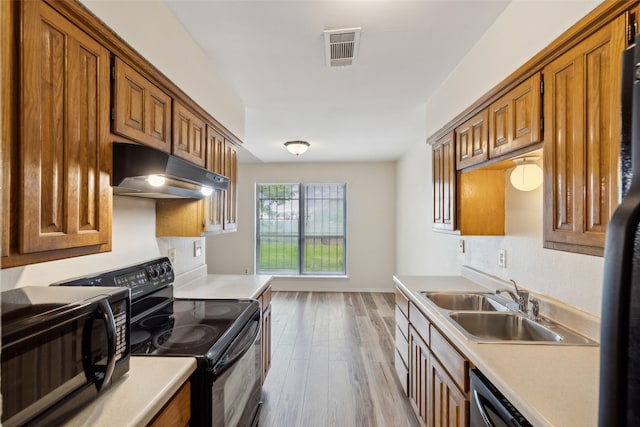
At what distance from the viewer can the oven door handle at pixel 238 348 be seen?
1307 millimetres

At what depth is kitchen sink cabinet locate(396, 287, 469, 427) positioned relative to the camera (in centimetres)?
140

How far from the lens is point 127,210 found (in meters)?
1.85

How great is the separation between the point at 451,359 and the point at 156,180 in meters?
1.67

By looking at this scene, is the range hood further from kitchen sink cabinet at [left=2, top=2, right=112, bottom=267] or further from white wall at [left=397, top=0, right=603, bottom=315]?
white wall at [left=397, top=0, right=603, bottom=315]

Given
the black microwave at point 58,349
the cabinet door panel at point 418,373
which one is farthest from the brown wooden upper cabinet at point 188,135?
the cabinet door panel at point 418,373

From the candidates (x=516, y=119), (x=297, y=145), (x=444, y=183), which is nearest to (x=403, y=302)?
(x=444, y=183)

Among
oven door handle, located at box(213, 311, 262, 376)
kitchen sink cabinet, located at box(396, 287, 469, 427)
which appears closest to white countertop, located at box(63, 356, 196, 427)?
oven door handle, located at box(213, 311, 262, 376)

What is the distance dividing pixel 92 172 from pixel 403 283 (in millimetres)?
2163

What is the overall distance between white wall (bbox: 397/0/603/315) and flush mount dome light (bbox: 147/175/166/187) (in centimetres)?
188

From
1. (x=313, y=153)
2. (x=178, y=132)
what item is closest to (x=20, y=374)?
Answer: (x=178, y=132)

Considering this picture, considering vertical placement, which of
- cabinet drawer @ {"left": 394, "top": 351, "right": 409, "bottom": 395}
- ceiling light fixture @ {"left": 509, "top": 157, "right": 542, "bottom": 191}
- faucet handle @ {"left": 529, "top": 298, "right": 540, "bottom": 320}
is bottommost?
cabinet drawer @ {"left": 394, "top": 351, "right": 409, "bottom": 395}

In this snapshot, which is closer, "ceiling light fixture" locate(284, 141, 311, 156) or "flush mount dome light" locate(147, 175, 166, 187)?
"flush mount dome light" locate(147, 175, 166, 187)

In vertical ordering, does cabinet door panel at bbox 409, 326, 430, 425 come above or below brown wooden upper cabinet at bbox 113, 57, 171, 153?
below

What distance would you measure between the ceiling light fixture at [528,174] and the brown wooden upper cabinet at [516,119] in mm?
252
